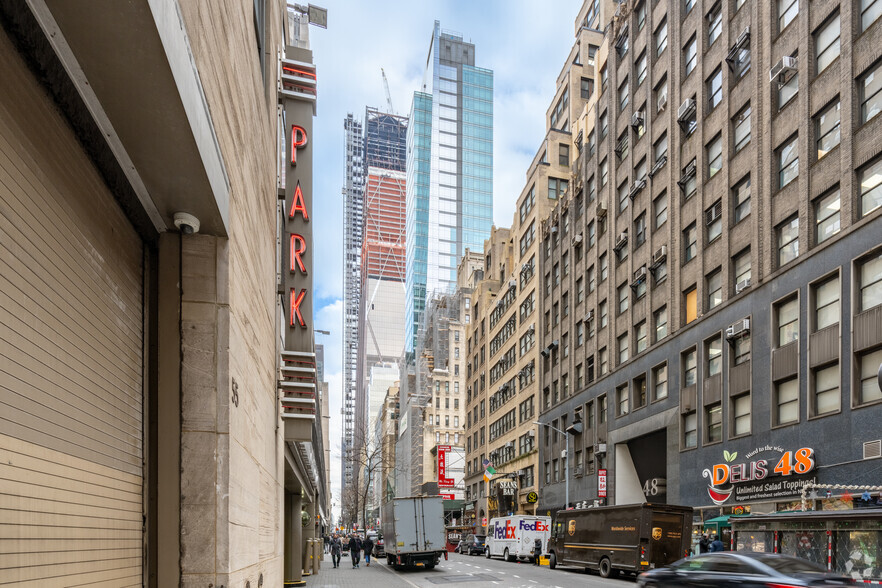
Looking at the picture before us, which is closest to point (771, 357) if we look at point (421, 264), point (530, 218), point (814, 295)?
point (814, 295)

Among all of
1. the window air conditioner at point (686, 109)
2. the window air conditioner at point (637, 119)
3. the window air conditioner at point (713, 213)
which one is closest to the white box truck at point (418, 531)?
the window air conditioner at point (713, 213)

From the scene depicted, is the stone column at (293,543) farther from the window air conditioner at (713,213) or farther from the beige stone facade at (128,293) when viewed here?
the window air conditioner at (713,213)

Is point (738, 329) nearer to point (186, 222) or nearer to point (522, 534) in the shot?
point (522, 534)

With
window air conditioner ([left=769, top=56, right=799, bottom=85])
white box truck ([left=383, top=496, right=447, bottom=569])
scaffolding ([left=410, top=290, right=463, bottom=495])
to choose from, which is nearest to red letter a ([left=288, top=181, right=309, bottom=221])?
window air conditioner ([left=769, top=56, right=799, bottom=85])

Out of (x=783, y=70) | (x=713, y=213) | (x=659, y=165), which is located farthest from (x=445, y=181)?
(x=783, y=70)

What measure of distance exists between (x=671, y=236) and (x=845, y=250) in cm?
1391

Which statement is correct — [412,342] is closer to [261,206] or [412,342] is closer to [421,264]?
[421,264]

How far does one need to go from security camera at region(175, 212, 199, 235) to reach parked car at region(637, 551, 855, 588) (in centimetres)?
944

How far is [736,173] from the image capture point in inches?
1303

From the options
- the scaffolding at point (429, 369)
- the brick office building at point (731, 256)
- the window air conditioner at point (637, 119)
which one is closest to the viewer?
the brick office building at point (731, 256)

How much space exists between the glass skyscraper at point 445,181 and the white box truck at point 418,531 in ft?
437

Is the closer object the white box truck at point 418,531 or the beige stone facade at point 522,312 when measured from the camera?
the white box truck at point 418,531

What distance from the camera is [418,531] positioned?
112 feet

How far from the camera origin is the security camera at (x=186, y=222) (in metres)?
5.81
